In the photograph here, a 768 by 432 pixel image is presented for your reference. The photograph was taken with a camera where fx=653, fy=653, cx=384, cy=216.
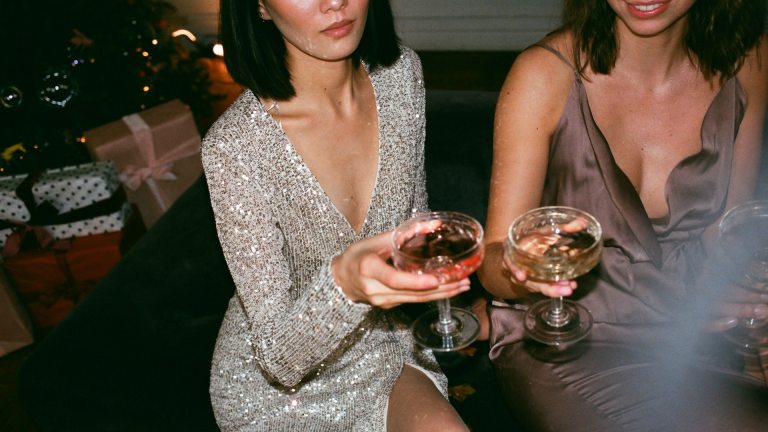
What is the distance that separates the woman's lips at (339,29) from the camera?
1.72 meters

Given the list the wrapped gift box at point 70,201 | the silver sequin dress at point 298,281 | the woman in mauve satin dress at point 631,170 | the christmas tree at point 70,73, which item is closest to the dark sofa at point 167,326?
the silver sequin dress at point 298,281

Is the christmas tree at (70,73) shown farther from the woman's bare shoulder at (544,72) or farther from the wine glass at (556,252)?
the wine glass at (556,252)

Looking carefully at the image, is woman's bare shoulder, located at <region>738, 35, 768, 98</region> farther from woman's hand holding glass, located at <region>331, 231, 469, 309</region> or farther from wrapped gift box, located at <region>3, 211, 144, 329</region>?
wrapped gift box, located at <region>3, 211, 144, 329</region>

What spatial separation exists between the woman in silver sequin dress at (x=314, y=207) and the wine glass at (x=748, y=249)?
797 millimetres

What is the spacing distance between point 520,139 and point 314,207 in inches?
25.1

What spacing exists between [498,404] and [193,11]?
561 centimetres

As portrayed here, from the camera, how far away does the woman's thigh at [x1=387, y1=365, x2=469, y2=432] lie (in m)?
1.72

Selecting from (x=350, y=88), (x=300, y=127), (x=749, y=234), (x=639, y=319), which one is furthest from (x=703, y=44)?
(x=300, y=127)

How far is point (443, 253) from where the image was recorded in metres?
1.43

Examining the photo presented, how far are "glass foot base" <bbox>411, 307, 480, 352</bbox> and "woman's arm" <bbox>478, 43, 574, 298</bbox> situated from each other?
0.55 ft

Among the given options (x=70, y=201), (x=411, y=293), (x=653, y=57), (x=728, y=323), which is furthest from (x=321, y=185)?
(x=70, y=201)

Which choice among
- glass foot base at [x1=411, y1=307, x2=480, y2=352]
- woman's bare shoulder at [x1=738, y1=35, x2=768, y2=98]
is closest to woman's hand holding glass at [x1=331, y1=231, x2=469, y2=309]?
glass foot base at [x1=411, y1=307, x2=480, y2=352]

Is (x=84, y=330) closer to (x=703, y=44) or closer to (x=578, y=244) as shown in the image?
(x=578, y=244)

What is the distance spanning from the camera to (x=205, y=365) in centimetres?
224
